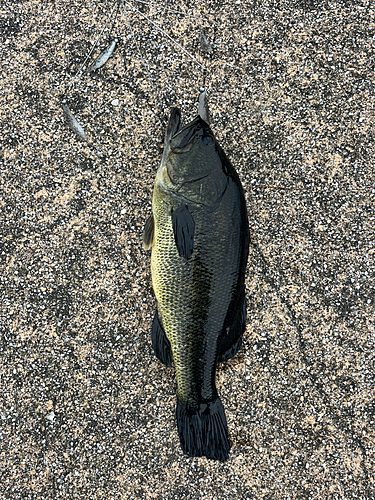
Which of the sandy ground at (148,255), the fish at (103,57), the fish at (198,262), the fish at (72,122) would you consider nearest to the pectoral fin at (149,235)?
the fish at (198,262)

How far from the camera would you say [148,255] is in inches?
106

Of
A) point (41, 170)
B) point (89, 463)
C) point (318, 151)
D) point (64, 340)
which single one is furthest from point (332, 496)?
point (41, 170)

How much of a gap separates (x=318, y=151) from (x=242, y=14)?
133cm

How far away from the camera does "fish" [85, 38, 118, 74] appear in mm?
2729

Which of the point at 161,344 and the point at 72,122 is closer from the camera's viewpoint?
the point at 161,344

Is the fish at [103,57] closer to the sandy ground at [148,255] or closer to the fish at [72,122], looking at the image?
the sandy ground at [148,255]

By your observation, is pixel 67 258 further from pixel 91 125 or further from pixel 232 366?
pixel 232 366

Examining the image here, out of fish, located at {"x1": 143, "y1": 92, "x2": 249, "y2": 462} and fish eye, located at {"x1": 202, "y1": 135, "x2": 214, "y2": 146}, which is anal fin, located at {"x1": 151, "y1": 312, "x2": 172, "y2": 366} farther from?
fish eye, located at {"x1": 202, "y1": 135, "x2": 214, "y2": 146}

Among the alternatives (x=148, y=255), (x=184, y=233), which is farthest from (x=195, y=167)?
(x=148, y=255)

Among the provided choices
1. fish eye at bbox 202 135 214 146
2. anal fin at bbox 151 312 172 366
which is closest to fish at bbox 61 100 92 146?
fish eye at bbox 202 135 214 146

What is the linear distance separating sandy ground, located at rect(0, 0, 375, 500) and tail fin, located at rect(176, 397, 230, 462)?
0.29 meters

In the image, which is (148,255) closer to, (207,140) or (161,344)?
(161,344)

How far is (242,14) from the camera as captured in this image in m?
2.75

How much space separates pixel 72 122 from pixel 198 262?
5.55 ft
